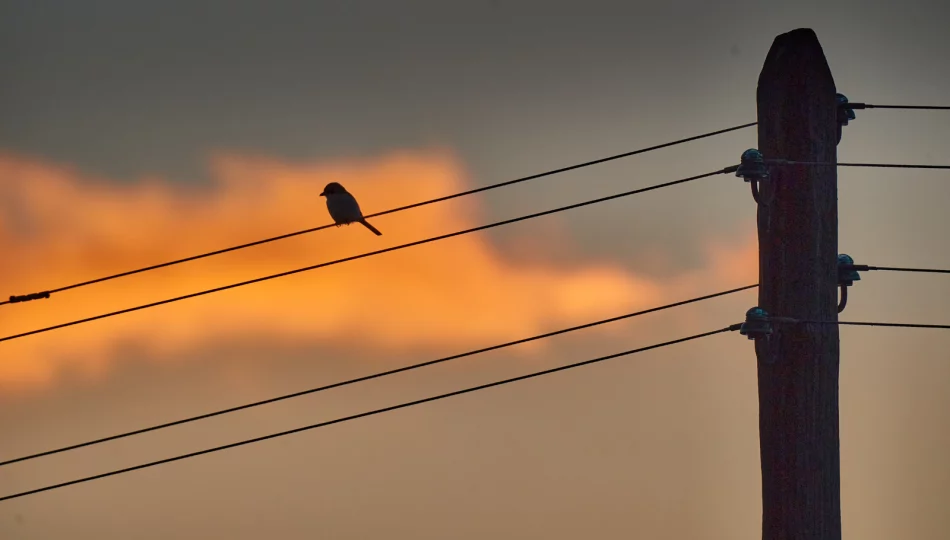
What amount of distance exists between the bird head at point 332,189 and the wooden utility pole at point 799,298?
363 inches

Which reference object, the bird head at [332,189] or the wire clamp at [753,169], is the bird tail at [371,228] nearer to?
the bird head at [332,189]

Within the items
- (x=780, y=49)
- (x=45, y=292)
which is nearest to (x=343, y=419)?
(x=45, y=292)

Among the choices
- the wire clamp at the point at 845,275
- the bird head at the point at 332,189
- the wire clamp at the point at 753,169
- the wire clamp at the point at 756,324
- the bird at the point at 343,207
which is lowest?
the wire clamp at the point at 756,324

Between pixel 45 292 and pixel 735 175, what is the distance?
262 inches

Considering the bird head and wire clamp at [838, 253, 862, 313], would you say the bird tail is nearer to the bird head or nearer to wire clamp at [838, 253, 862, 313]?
the bird head

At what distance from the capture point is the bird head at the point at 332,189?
18547 mm

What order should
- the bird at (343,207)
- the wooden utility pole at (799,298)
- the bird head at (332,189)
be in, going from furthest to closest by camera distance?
the bird head at (332,189) < the bird at (343,207) < the wooden utility pole at (799,298)

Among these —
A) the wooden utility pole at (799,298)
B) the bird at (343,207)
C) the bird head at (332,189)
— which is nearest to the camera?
the wooden utility pole at (799,298)

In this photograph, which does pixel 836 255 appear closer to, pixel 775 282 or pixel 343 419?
pixel 775 282

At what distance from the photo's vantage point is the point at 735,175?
10.4m

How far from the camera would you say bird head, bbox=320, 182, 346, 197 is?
18.5 metres

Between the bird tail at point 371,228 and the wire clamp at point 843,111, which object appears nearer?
the wire clamp at point 843,111

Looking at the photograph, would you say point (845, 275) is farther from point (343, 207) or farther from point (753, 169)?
point (343, 207)

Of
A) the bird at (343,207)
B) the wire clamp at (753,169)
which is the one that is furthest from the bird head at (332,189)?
the wire clamp at (753,169)
